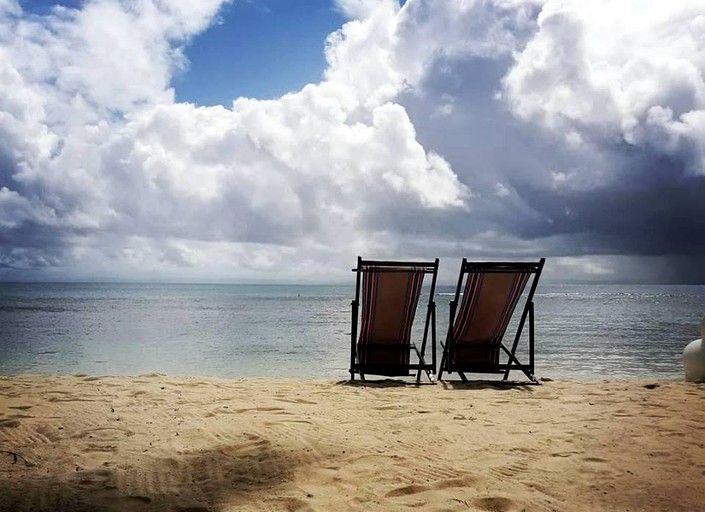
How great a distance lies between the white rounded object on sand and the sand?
154 cm

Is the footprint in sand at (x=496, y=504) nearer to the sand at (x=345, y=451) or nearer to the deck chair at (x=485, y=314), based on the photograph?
the sand at (x=345, y=451)

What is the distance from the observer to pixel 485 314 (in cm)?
786

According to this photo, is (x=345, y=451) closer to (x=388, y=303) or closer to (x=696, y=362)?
(x=388, y=303)

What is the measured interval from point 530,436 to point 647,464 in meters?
0.91

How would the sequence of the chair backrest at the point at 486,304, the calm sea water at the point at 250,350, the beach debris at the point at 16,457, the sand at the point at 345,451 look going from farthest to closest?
the calm sea water at the point at 250,350, the chair backrest at the point at 486,304, the beach debris at the point at 16,457, the sand at the point at 345,451

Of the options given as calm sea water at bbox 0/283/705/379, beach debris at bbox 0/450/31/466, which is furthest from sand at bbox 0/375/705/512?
calm sea water at bbox 0/283/705/379

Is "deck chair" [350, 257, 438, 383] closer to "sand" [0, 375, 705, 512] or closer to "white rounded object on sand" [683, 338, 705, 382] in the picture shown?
"sand" [0, 375, 705, 512]

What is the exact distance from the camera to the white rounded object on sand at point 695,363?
752 centimetres

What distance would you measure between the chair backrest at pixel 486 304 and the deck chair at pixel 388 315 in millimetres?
422

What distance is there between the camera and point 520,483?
3475 mm

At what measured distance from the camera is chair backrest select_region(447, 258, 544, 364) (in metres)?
7.51

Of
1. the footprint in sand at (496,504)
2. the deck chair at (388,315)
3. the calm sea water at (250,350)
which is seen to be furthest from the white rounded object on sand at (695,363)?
the footprint in sand at (496,504)

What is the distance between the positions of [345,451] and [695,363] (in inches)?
231

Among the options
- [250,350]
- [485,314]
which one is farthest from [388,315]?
[250,350]
